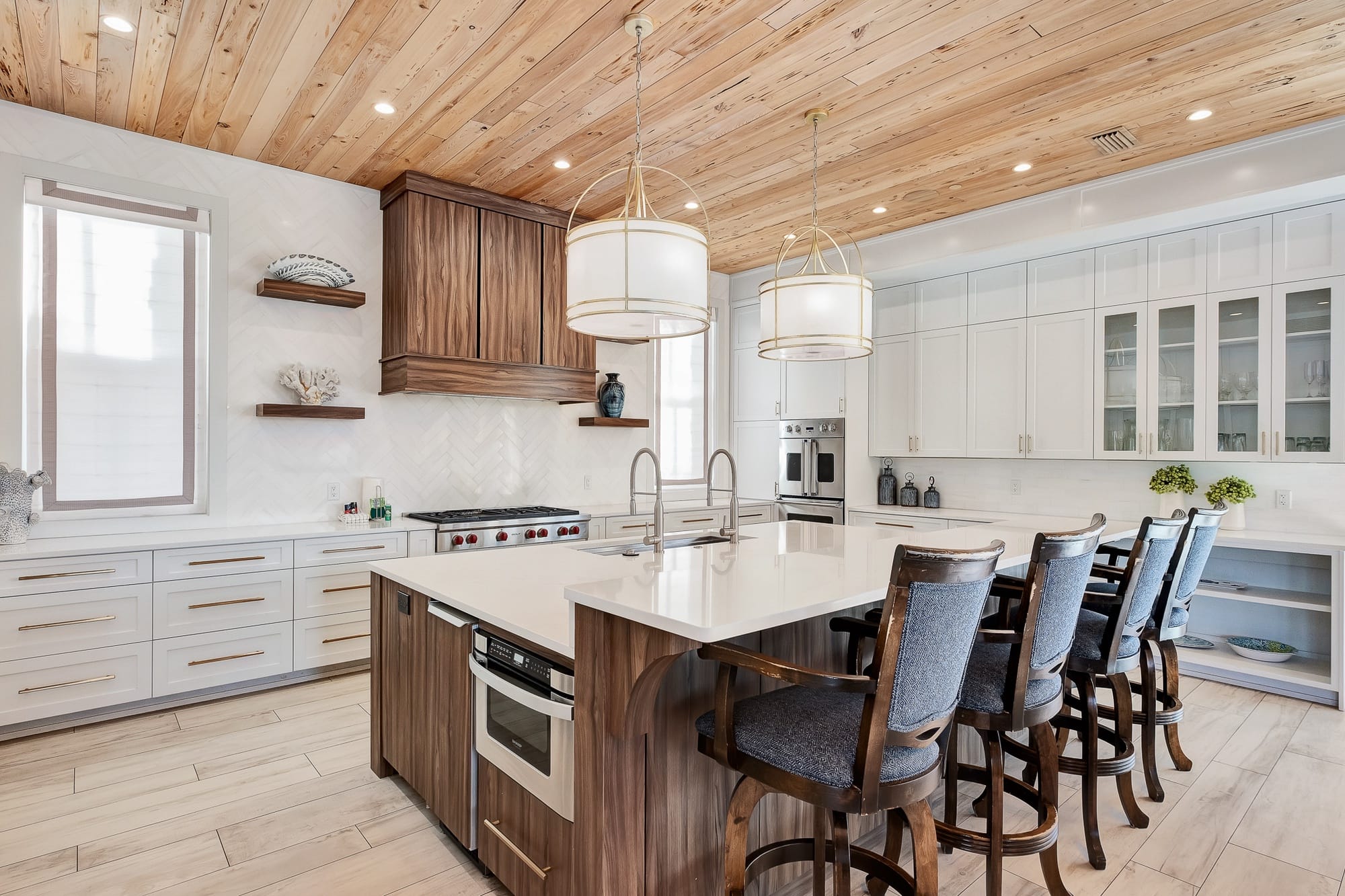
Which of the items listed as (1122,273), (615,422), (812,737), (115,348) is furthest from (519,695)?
(1122,273)

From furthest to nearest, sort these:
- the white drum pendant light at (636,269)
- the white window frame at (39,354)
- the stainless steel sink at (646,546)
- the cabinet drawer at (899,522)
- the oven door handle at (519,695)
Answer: the cabinet drawer at (899,522), the white window frame at (39,354), the stainless steel sink at (646,546), the white drum pendant light at (636,269), the oven door handle at (519,695)

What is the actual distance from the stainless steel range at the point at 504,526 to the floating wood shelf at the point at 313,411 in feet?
2.34

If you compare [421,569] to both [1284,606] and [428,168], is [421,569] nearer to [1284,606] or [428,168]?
[428,168]

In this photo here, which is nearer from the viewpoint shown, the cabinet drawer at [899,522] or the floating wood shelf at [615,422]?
the cabinet drawer at [899,522]

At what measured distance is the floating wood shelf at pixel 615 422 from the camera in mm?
5141

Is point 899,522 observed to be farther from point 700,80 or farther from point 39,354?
point 39,354

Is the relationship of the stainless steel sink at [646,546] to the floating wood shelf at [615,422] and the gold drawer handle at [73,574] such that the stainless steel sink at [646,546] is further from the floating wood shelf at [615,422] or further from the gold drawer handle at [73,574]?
the floating wood shelf at [615,422]

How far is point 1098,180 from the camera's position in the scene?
12.7 feet

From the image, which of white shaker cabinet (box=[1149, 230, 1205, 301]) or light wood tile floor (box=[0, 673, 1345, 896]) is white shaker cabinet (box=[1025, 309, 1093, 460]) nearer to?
white shaker cabinet (box=[1149, 230, 1205, 301])

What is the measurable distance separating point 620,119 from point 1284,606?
4286 mm

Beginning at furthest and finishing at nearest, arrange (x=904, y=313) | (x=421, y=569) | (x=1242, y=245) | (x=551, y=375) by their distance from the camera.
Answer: (x=904, y=313) → (x=551, y=375) → (x=1242, y=245) → (x=421, y=569)

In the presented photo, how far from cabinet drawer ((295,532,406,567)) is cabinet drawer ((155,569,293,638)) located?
13cm

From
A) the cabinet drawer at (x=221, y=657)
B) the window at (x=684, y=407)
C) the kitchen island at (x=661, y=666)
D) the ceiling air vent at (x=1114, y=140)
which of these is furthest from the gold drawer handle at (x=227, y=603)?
the ceiling air vent at (x=1114, y=140)

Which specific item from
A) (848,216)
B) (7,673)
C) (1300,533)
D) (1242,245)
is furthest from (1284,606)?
(7,673)
